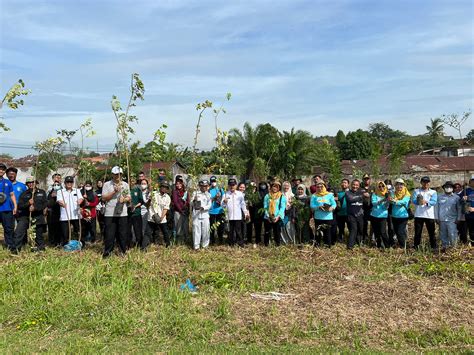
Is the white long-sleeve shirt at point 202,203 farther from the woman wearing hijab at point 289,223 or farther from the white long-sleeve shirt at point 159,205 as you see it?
the woman wearing hijab at point 289,223

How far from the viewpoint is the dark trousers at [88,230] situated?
442 inches

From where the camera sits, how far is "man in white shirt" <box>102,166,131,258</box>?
8.93 meters

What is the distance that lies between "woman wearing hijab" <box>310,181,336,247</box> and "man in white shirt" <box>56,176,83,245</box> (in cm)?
542

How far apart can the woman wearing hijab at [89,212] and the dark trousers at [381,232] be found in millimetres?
6685

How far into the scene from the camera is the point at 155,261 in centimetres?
837

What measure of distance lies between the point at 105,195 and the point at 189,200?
2.52 meters

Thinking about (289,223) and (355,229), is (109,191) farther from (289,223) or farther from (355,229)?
(355,229)

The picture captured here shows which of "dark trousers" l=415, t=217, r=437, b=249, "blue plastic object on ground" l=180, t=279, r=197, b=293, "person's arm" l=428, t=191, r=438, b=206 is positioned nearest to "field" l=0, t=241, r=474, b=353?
"blue plastic object on ground" l=180, t=279, r=197, b=293

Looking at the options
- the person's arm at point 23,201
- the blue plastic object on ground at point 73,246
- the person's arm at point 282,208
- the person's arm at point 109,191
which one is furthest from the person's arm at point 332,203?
the person's arm at point 23,201

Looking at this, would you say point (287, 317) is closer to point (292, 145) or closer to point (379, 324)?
point (379, 324)

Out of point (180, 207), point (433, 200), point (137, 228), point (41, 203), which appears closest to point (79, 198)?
point (41, 203)

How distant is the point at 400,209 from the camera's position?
983cm

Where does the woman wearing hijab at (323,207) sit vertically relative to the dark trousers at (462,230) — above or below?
above

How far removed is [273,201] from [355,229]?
194cm
